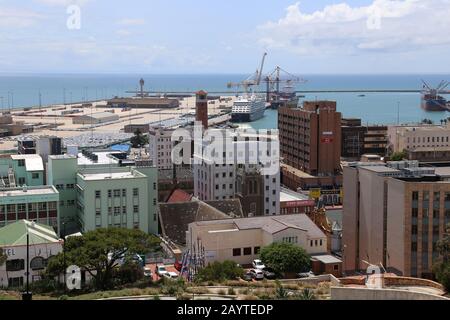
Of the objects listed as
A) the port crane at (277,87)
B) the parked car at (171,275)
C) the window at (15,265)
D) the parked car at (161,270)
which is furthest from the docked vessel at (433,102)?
the window at (15,265)

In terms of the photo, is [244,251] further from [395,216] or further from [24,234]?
[24,234]

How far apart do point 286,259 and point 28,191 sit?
5241mm

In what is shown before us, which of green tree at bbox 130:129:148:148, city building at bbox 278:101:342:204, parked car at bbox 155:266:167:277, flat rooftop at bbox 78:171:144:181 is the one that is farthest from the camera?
green tree at bbox 130:129:148:148

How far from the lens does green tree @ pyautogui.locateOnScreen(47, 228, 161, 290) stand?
351 inches

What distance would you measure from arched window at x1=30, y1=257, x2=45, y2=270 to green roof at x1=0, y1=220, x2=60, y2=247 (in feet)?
0.89

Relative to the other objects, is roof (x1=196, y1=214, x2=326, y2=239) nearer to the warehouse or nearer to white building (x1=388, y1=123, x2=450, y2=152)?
white building (x1=388, y1=123, x2=450, y2=152)

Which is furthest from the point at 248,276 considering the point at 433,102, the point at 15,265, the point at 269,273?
the point at 433,102

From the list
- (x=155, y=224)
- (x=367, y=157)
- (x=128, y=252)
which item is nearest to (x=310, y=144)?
(x=367, y=157)

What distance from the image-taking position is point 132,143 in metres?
34.2

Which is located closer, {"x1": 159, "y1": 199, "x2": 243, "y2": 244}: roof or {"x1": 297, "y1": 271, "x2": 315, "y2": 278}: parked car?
{"x1": 297, "y1": 271, "x2": 315, "y2": 278}: parked car

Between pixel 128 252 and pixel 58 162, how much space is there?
15.6ft

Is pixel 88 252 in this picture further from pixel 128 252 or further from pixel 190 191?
pixel 190 191

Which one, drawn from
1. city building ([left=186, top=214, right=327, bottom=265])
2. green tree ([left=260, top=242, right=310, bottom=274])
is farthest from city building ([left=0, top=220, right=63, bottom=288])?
green tree ([left=260, top=242, right=310, bottom=274])

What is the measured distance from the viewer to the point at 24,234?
10133mm
